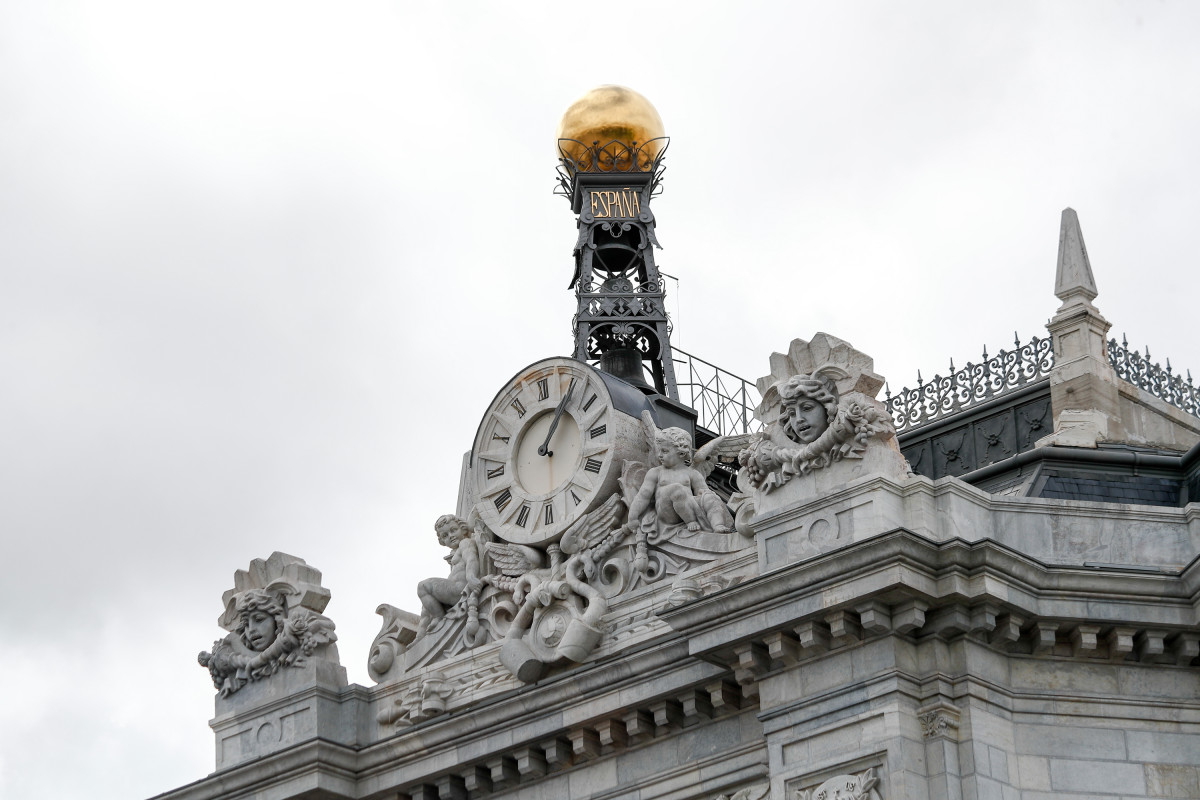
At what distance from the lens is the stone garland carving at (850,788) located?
27547 mm

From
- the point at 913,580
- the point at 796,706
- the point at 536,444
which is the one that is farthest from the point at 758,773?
the point at 536,444

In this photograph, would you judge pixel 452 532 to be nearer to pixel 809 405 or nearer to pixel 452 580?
pixel 452 580

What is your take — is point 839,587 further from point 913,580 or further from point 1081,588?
point 1081,588

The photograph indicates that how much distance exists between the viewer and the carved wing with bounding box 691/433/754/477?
32469 mm

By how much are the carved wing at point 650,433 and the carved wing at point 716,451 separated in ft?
1.70

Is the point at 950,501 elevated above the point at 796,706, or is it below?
above

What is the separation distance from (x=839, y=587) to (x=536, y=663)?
4.91 metres

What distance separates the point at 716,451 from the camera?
3262cm

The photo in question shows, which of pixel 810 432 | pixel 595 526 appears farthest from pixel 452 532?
pixel 810 432

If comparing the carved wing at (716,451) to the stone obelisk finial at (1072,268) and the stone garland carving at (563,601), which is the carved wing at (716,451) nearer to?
the stone garland carving at (563,601)

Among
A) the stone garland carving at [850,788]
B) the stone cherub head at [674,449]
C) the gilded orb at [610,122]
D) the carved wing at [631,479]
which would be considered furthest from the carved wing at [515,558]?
the gilded orb at [610,122]

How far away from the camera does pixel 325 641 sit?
Answer: 34062mm

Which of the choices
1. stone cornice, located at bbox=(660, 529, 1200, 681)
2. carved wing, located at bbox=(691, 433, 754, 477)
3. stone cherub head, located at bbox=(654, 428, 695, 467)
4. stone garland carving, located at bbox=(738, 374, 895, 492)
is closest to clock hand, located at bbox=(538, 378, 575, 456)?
stone cherub head, located at bbox=(654, 428, 695, 467)

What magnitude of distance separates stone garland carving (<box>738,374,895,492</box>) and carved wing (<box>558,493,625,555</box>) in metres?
2.58
